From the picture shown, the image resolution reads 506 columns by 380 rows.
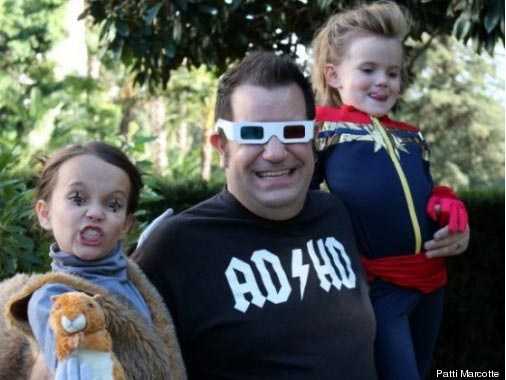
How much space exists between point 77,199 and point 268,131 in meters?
0.62

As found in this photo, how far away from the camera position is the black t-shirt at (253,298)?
2.38 metres

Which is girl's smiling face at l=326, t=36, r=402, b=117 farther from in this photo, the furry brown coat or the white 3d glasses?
the furry brown coat

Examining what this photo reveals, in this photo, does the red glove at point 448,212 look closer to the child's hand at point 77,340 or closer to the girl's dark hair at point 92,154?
the girl's dark hair at point 92,154

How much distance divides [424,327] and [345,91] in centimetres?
96

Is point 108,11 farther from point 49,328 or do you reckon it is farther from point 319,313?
point 49,328

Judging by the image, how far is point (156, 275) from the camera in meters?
2.40

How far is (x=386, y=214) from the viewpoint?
3.06m

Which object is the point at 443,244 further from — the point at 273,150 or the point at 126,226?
the point at 126,226

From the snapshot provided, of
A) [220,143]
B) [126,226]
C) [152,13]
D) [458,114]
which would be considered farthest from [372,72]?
[458,114]

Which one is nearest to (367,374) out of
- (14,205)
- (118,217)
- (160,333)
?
(160,333)

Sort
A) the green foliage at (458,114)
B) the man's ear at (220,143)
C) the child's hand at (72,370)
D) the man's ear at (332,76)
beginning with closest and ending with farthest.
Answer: the child's hand at (72,370) → the man's ear at (220,143) → the man's ear at (332,76) → the green foliage at (458,114)

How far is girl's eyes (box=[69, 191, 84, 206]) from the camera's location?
216 cm

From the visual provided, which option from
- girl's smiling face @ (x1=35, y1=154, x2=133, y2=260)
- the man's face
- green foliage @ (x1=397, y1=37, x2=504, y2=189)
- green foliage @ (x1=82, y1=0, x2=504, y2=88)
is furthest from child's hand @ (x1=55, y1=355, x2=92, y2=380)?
green foliage @ (x1=397, y1=37, x2=504, y2=189)

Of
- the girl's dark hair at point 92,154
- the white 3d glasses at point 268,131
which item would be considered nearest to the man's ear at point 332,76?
the white 3d glasses at point 268,131
